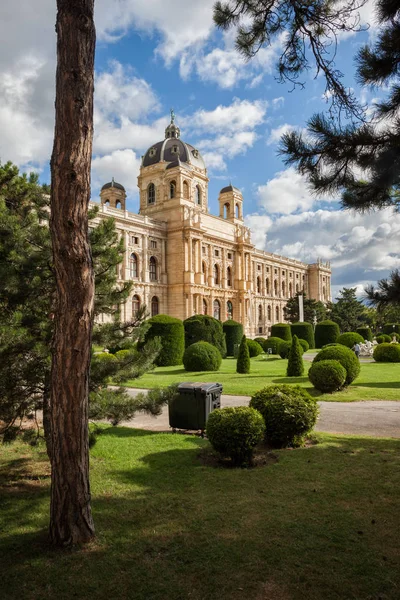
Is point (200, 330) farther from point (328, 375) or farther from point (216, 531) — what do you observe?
point (216, 531)

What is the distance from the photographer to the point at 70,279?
12.5 feet

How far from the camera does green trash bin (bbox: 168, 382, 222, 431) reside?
7643 millimetres

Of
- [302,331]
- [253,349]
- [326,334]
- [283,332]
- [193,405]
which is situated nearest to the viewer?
[193,405]

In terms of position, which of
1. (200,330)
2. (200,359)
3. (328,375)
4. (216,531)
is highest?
(200,330)

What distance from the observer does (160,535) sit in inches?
159

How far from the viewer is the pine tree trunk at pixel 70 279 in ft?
12.4

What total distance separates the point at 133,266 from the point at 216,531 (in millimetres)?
40245

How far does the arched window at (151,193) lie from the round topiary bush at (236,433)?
4760 centimetres

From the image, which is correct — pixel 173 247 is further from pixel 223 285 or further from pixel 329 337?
pixel 329 337

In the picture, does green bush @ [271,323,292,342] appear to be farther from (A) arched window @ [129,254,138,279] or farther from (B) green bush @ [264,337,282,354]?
(A) arched window @ [129,254,138,279]

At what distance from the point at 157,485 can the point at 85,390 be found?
2235 mm

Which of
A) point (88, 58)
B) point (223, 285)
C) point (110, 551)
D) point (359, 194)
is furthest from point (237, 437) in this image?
point (223, 285)

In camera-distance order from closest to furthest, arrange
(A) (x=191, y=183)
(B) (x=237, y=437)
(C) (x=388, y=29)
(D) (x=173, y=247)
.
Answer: (C) (x=388, y=29) < (B) (x=237, y=437) < (D) (x=173, y=247) < (A) (x=191, y=183)

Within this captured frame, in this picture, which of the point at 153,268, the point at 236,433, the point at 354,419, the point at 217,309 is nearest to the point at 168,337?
the point at 354,419
